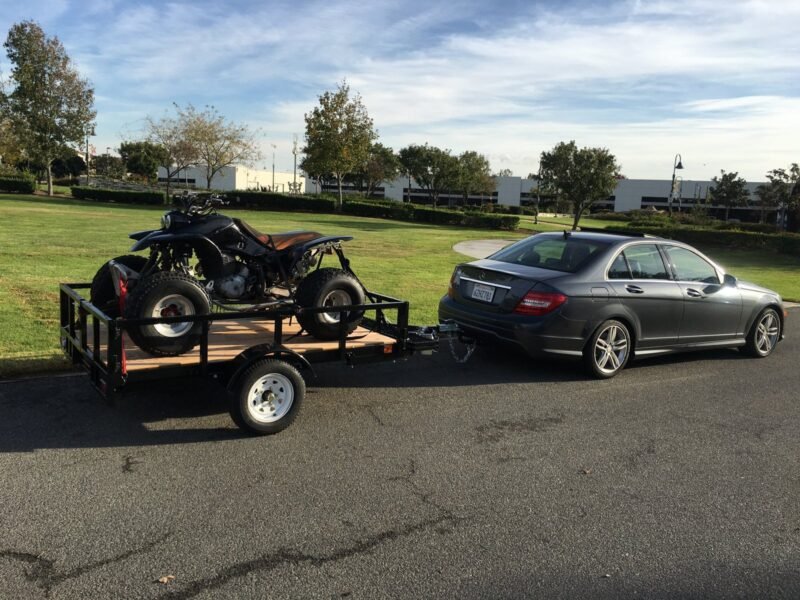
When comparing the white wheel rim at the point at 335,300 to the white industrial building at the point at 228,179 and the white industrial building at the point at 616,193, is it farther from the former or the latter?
the white industrial building at the point at 616,193

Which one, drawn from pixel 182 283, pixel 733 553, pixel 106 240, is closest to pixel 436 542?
pixel 733 553

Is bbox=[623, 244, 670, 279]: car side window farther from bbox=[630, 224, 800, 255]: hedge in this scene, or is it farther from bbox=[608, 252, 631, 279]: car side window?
bbox=[630, 224, 800, 255]: hedge

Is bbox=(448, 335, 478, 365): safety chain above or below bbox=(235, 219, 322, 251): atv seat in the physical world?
below

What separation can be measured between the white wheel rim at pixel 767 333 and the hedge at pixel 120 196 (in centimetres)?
4291

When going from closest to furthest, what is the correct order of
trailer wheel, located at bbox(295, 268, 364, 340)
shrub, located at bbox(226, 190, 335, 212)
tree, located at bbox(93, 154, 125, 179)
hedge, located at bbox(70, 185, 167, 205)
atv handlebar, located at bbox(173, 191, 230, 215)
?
1. trailer wheel, located at bbox(295, 268, 364, 340)
2. atv handlebar, located at bbox(173, 191, 230, 215)
3. hedge, located at bbox(70, 185, 167, 205)
4. shrub, located at bbox(226, 190, 335, 212)
5. tree, located at bbox(93, 154, 125, 179)

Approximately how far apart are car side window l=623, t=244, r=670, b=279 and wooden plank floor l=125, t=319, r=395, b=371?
9.65 ft

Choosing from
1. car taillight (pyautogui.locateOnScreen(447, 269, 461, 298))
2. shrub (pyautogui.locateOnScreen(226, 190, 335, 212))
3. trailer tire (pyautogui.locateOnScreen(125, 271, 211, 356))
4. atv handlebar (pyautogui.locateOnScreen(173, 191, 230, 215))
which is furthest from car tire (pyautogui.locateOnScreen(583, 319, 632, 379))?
shrub (pyautogui.locateOnScreen(226, 190, 335, 212))

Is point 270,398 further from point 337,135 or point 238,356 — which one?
point 337,135

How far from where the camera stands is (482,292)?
268 inches

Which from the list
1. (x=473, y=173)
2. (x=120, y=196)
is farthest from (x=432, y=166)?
(x=120, y=196)

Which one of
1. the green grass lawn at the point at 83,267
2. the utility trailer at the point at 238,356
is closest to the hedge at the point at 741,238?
the green grass lawn at the point at 83,267

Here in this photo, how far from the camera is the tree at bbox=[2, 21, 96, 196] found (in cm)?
4312

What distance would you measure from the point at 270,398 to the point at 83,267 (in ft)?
30.8

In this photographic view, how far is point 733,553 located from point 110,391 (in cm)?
373
